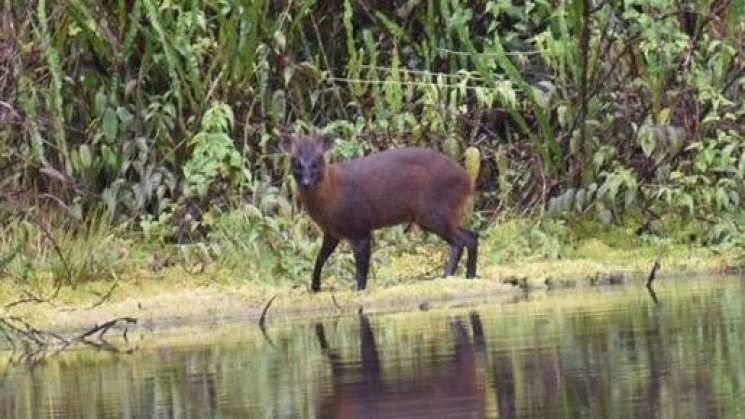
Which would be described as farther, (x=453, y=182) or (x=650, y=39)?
(x=650, y=39)

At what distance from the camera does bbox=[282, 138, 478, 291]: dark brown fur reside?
15680 millimetres

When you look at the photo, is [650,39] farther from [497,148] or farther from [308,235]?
[308,235]

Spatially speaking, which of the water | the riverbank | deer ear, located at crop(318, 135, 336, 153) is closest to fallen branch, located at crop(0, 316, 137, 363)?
the water

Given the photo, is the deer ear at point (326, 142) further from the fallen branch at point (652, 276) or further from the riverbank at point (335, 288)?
the fallen branch at point (652, 276)

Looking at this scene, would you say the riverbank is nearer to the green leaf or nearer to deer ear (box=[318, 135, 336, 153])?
deer ear (box=[318, 135, 336, 153])

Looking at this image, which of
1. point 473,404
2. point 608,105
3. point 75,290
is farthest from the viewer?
point 608,105

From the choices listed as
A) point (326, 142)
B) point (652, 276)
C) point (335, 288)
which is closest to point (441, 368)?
point (652, 276)

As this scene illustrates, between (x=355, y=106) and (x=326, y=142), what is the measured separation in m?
3.35

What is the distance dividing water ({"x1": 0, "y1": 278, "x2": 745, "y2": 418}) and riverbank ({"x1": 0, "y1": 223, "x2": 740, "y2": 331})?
69 cm

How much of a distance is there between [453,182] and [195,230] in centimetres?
259

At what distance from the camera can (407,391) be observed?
375 inches

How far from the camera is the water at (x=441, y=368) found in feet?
29.2

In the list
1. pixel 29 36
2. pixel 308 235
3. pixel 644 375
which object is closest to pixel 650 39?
pixel 308 235

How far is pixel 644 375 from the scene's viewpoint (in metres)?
9.42
